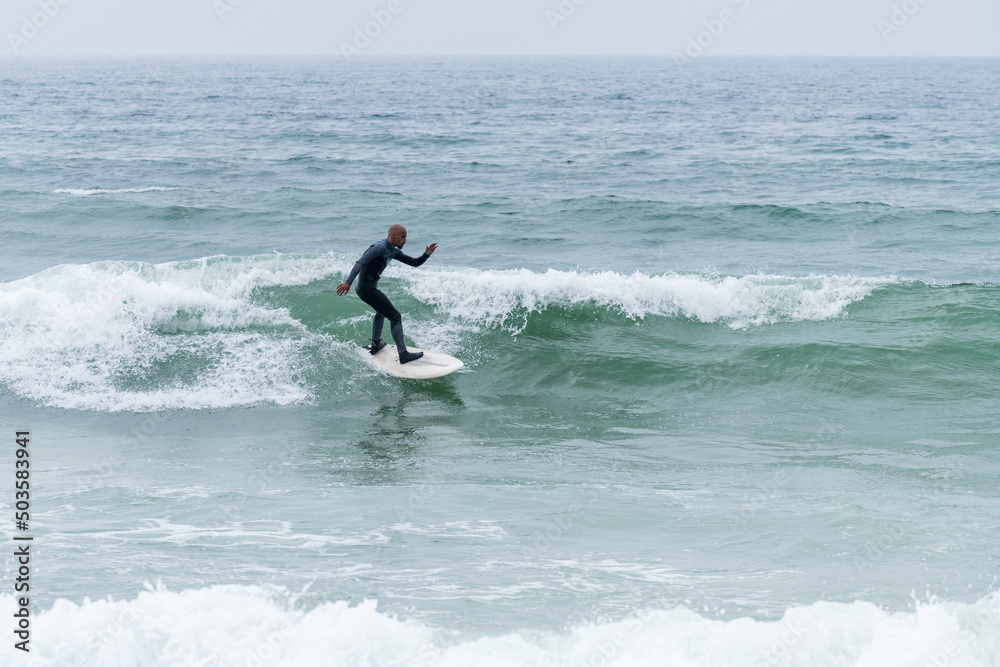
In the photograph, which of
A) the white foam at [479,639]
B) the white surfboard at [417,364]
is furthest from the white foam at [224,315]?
the white foam at [479,639]

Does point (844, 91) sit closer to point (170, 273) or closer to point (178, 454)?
point (170, 273)

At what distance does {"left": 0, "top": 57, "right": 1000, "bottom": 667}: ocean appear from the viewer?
5.24m

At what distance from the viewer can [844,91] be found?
70438 millimetres

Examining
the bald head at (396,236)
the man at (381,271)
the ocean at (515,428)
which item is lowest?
the ocean at (515,428)

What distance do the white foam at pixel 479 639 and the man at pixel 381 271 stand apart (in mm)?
5036

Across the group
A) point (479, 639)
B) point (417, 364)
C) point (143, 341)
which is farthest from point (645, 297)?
point (479, 639)

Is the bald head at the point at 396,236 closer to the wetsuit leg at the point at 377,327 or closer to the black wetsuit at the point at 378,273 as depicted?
the black wetsuit at the point at 378,273

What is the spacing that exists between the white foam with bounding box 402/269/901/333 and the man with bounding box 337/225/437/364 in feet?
7.27

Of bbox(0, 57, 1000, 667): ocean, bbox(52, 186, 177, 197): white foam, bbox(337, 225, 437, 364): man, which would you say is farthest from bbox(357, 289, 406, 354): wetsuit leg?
bbox(52, 186, 177, 197): white foam

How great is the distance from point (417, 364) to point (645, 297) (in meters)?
4.10

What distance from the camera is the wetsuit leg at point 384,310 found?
10578 mm

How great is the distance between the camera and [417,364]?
1105 centimetres

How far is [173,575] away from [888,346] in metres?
9.63

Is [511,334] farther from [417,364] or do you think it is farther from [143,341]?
[143,341]
